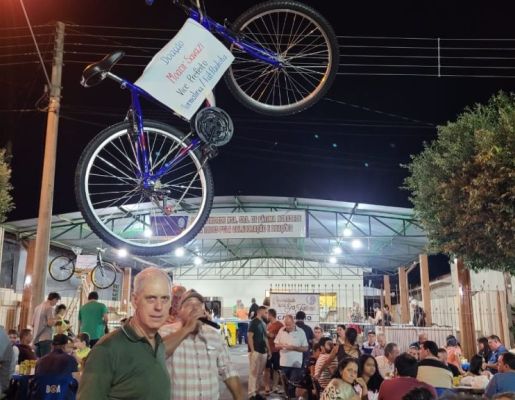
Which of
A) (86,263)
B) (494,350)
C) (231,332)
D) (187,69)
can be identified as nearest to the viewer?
(187,69)

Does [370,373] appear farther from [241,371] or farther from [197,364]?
[241,371]

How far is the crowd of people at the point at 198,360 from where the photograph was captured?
2.08 m

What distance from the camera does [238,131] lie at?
16797 millimetres

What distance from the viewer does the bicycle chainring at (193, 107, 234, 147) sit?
A: 12.8 feet

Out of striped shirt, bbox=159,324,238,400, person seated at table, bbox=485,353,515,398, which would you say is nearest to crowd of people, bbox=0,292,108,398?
striped shirt, bbox=159,324,238,400

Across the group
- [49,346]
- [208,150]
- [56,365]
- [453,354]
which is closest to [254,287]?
[453,354]

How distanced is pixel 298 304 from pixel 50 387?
8584mm

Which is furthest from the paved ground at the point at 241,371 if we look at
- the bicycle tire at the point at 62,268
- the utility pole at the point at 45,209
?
the bicycle tire at the point at 62,268

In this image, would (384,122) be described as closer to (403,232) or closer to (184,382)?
(403,232)

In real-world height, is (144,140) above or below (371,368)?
above

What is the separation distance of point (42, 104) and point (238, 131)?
369 inches

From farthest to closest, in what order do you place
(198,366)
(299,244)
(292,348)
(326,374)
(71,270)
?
(299,244) → (71,270) → (292,348) → (326,374) → (198,366)

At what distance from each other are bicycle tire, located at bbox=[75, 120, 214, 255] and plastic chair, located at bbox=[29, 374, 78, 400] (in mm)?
2454

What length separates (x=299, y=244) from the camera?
2275 centimetres
